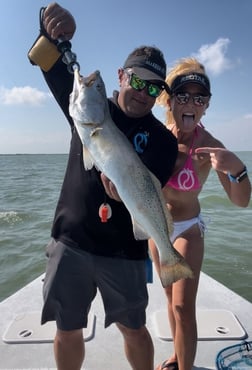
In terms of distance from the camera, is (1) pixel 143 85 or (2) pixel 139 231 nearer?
(2) pixel 139 231

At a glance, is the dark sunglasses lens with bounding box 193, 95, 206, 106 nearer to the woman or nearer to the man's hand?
the woman

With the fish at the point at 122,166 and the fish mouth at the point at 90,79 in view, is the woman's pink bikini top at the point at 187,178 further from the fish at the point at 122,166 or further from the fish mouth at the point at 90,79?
the fish mouth at the point at 90,79

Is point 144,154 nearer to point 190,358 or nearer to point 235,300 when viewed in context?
point 190,358

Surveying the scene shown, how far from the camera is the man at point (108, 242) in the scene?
272 centimetres

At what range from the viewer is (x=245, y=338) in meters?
3.82

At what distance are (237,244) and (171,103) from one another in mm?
7777

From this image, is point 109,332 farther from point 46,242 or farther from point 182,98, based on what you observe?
point 46,242

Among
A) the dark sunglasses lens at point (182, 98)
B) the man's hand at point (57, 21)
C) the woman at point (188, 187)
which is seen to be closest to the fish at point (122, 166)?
the man's hand at point (57, 21)

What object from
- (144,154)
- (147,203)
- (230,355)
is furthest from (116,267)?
(230,355)

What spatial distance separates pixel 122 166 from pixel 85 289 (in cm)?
110

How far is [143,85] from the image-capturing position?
8.82ft

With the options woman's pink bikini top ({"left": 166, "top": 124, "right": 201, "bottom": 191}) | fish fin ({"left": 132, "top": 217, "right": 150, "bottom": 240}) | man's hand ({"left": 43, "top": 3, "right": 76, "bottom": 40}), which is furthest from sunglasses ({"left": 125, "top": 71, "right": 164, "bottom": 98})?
fish fin ({"left": 132, "top": 217, "right": 150, "bottom": 240})

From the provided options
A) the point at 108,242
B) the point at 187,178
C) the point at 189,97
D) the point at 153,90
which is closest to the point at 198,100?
the point at 189,97

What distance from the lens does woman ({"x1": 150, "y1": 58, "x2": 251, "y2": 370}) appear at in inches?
116
